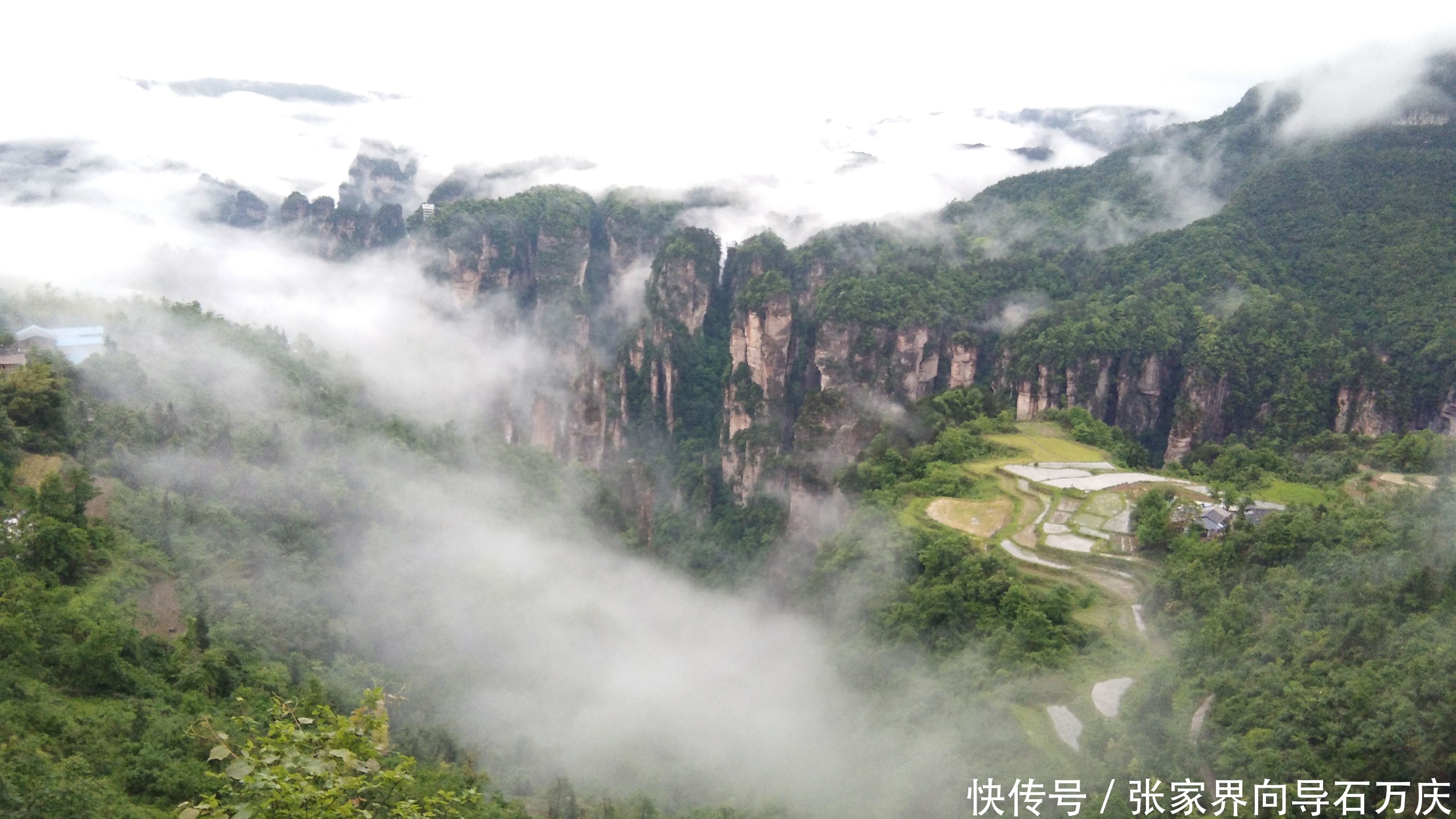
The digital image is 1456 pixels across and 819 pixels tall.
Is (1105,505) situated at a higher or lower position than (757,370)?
higher

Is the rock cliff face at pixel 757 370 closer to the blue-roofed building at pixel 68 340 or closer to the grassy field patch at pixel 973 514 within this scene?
the grassy field patch at pixel 973 514

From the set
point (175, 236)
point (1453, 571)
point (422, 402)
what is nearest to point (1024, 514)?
point (1453, 571)

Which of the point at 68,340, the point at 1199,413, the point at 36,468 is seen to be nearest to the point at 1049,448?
the point at 1199,413

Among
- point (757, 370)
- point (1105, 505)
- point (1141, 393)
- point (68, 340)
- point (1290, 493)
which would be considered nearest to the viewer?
point (1105, 505)

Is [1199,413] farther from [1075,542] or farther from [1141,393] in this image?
[1075,542]

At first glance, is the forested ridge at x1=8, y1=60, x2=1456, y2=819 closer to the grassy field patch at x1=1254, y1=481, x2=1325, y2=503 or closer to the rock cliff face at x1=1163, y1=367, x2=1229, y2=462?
the rock cliff face at x1=1163, y1=367, x2=1229, y2=462

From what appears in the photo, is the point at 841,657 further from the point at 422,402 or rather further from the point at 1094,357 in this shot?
the point at 422,402

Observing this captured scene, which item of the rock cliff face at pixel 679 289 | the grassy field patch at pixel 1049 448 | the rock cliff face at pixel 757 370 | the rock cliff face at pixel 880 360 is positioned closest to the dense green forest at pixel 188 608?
the rock cliff face at pixel 757 370

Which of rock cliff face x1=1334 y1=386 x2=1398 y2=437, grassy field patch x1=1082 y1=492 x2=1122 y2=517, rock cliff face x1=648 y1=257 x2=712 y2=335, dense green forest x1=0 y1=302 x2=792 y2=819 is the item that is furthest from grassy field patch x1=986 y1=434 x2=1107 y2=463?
rock cliff face x1=648 y1=257 x2=712 y2=335
